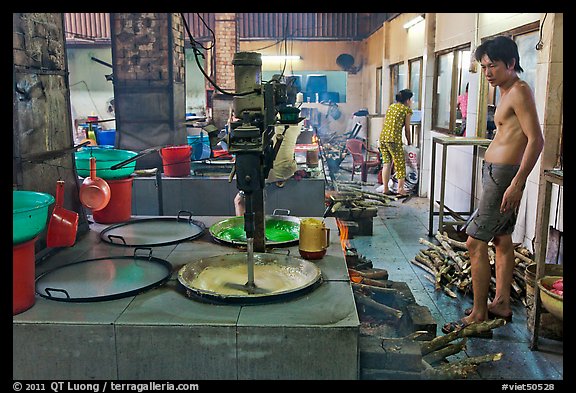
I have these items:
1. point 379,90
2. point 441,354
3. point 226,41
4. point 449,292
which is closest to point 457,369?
point 441,354

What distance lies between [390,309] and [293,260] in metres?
0.84

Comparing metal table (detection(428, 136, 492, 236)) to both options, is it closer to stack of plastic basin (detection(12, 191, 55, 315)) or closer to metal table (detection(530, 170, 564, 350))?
metal table (detection(530, 170, 564, 350))

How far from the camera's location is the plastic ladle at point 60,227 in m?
3.20

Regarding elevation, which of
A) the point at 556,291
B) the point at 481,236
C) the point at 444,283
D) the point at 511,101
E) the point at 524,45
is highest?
the point at 524,45

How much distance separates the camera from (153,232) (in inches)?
157

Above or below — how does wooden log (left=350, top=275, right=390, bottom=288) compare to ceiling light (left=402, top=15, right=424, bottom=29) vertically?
below

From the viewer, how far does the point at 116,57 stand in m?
6.96

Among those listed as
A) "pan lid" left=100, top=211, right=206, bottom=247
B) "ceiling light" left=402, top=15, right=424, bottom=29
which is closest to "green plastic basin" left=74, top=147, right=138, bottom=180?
"pan lid" left=100, top=211, right=206, bottom=247

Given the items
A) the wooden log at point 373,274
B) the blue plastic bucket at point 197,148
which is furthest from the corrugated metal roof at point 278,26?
the wooden log at point 373,274

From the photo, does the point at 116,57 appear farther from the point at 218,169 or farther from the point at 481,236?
the point at 481,236

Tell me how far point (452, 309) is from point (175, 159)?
139 inches

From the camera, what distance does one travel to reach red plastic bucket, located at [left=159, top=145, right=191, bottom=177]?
6047mm

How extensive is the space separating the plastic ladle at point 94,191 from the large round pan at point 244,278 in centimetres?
108
